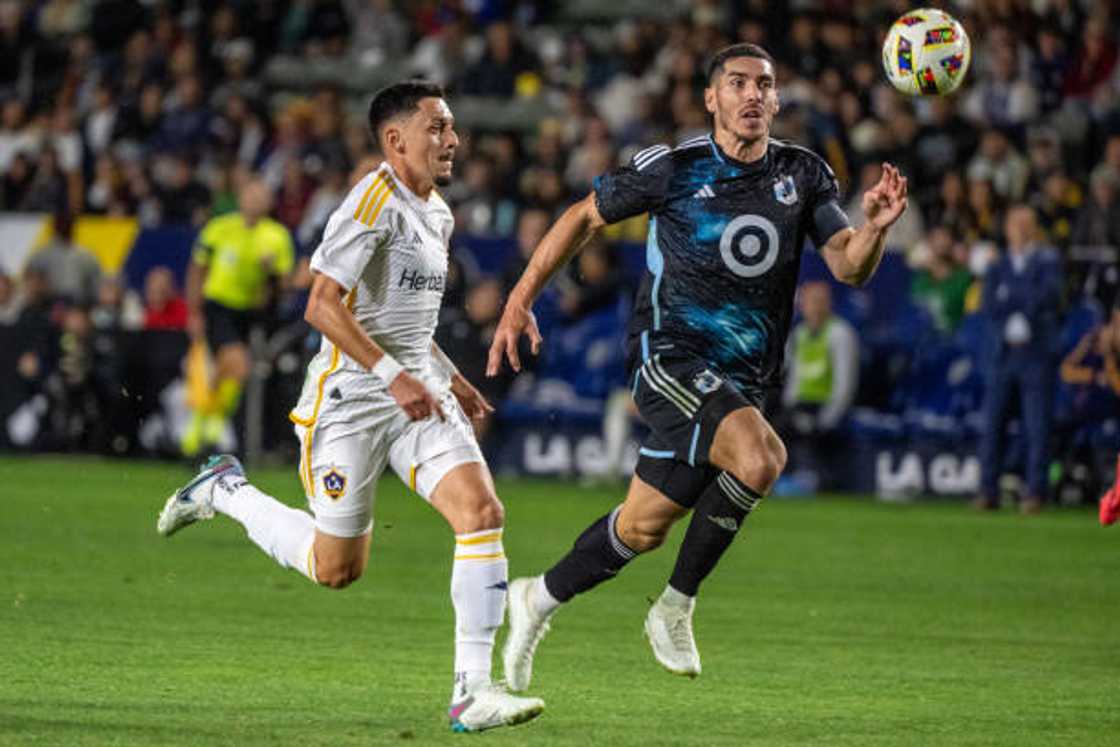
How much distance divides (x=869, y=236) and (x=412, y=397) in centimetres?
196

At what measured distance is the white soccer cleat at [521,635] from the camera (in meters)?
7.92

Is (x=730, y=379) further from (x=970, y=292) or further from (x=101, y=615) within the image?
(x=970, y=292)

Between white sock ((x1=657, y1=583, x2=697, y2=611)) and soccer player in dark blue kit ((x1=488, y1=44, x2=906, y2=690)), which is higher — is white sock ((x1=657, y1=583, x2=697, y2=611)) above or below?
below

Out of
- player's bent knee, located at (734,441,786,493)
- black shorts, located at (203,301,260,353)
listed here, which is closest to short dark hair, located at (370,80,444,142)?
player's bent knee, located at (734,441,786,493)

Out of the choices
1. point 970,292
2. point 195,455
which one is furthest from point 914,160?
point 195,455

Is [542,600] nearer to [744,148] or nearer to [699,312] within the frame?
[699,312]

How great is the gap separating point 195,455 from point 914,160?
693 cm

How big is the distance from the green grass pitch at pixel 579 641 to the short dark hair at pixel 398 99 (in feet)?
6.71

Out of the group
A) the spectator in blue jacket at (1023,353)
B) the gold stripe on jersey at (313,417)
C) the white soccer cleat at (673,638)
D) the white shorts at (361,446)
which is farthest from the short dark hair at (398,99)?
the spectator in blue jacket at (1023,353)

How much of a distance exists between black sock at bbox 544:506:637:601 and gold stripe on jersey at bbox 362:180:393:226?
1572mm

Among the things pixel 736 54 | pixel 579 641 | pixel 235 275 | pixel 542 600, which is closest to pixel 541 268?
pixel 736 54

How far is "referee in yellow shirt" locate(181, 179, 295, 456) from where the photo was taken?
58.9ft

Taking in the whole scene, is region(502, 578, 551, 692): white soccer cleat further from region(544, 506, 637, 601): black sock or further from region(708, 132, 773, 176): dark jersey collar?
region(708, 132, 773, 176): dark jersey collar

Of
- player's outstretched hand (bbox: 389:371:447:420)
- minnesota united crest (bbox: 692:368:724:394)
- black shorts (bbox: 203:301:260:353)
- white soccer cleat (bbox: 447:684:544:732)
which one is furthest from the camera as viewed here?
black shorts (bbox: 203:301:260:353)
